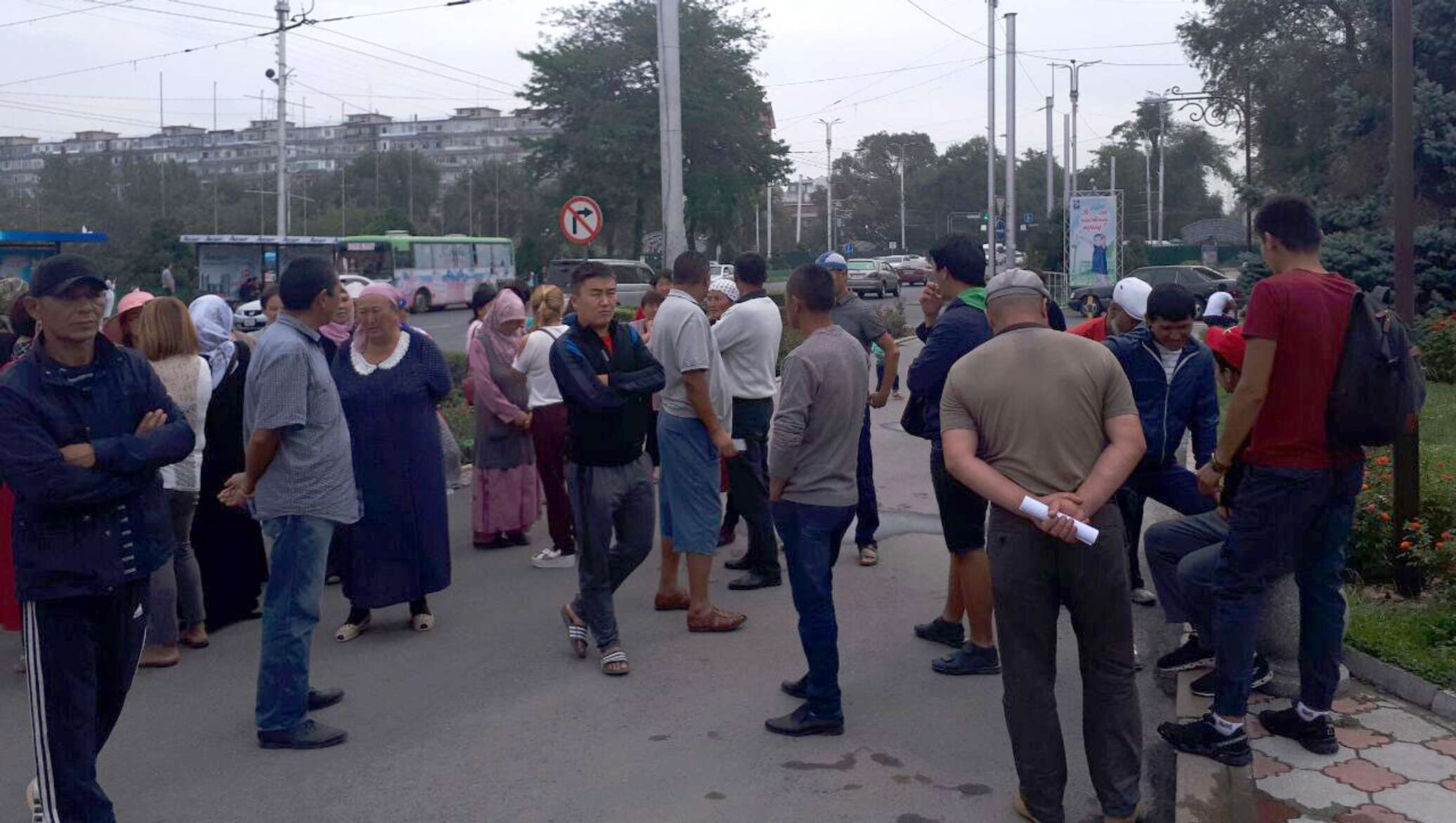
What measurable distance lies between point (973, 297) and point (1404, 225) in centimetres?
228

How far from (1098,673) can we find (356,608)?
4209 millimetres

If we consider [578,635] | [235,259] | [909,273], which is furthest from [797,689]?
[909,273]

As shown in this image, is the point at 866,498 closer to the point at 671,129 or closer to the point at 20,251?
→ the point at 671,129

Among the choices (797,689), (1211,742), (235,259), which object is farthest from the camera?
(235,259)

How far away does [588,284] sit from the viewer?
6371 millimetres

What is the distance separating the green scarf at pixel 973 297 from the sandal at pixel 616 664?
231 cm

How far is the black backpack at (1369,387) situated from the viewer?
4539mm

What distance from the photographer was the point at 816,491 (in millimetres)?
5453

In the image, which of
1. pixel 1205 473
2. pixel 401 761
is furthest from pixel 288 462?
pixel 1205 473

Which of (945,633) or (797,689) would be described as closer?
(797,689)

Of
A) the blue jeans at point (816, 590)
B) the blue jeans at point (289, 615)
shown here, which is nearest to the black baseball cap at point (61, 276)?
the blue jeans at point (289, 615)

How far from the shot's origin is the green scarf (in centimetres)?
616

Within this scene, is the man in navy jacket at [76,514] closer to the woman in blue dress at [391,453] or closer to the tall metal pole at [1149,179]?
the woman in blue dress at [391,453]

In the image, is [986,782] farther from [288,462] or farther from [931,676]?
[288,462]
